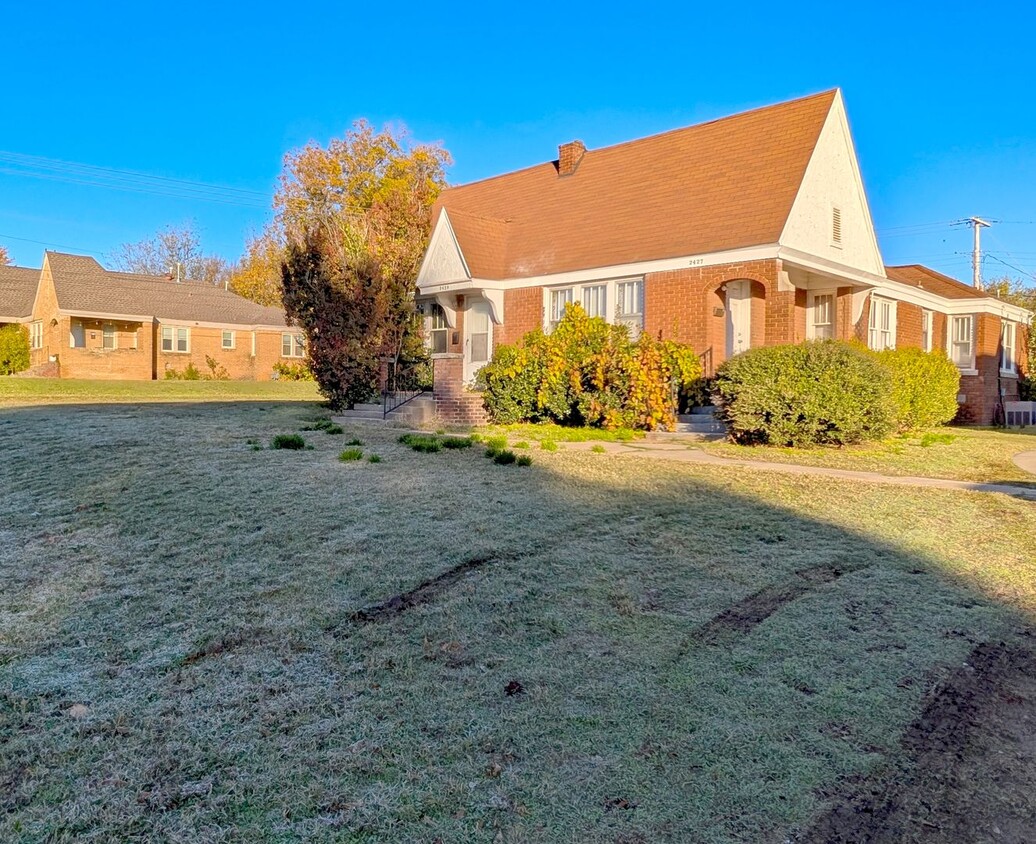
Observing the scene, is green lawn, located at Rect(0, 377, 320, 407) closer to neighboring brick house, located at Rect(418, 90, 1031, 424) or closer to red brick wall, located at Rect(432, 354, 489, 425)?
neighboring brick house, located at Rect(418, 90, 1031, 424)

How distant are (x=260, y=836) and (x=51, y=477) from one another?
5.92 m

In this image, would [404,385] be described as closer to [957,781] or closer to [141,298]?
[957,781]

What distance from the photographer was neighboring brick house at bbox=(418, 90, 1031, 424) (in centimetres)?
1535

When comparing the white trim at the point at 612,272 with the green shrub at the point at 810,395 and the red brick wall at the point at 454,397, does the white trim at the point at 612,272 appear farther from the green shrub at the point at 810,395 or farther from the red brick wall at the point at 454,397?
the green shrub at the point at 810,395

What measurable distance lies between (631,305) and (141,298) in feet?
89.8

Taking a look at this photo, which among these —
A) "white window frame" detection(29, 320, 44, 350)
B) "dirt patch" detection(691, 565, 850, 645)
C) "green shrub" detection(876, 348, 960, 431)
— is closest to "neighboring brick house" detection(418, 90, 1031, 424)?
"green shrub" detection(876, 348, 960, 431)

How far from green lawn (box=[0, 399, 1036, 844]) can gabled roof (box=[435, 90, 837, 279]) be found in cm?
1000

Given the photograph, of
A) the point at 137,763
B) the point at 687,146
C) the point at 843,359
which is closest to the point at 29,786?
the point at 137,763

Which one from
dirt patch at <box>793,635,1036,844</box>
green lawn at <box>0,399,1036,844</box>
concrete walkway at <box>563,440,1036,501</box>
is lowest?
dirt patch at <box>793,635,1036,844</box>

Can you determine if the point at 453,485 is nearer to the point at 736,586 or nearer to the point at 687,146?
the point at 736,586

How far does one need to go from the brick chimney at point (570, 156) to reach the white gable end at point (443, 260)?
3699 mm

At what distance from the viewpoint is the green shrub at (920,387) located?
520 inches

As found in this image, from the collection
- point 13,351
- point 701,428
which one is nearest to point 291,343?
point 13,351

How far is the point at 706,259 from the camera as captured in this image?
50.3ft
